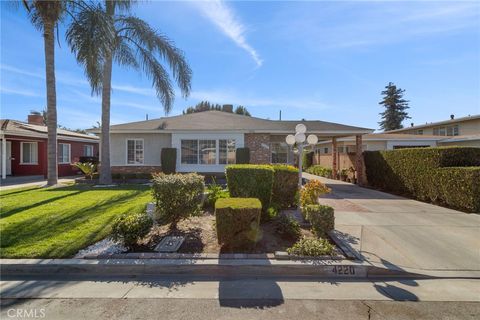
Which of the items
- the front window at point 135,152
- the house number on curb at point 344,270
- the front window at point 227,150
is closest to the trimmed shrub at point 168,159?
the front window at point 135,152

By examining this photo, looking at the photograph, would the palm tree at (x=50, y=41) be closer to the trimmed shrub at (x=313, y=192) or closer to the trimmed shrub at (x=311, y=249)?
the trimmed shrub at (x=313, y=192)

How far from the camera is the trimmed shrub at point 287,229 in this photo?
5862mm

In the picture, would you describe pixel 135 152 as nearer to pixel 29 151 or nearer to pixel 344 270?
pixel 29 151

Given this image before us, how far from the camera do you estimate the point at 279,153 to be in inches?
829

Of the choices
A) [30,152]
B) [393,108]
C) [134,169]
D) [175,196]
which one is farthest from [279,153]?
[393,108]

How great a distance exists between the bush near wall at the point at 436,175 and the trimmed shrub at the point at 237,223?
7.62 metres

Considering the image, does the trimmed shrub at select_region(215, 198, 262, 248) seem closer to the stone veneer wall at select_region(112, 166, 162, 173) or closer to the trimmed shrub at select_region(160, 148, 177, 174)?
the trimmed shrub at select_region(160, 148, 177, 174)

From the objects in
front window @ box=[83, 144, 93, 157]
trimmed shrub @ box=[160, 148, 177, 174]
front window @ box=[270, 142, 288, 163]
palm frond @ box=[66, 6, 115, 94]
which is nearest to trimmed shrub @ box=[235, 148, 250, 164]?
trimmed shrub @ box=[160, 148, 177, 174]

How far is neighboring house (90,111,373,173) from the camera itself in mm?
15859

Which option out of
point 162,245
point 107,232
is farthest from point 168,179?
point 107,232

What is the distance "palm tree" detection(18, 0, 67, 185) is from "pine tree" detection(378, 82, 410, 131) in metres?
49.3

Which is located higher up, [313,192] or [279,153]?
[279,153]

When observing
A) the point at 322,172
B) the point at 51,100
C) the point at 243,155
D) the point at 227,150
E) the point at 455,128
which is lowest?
the point at 322,172

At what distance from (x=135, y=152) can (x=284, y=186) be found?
1133cm
